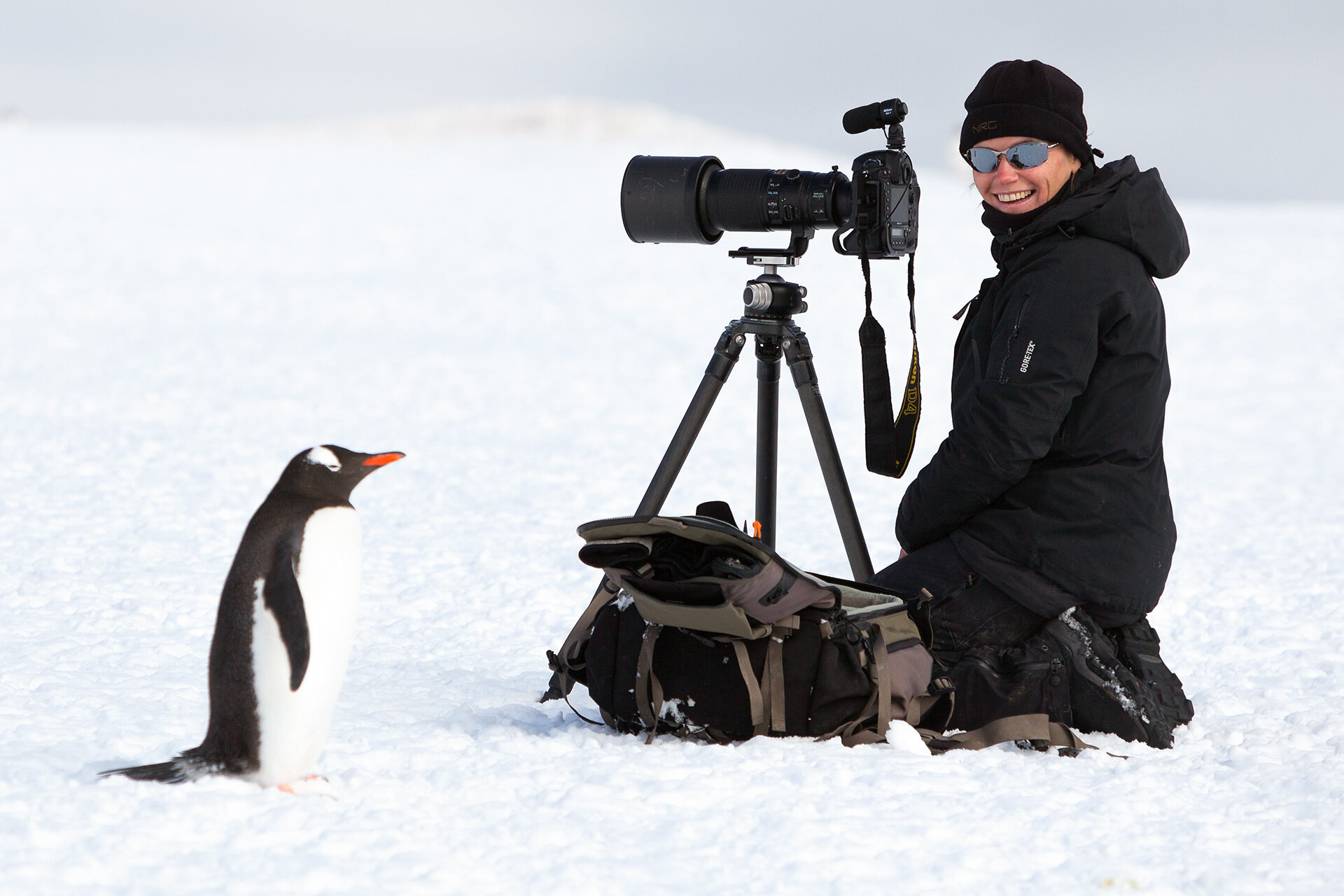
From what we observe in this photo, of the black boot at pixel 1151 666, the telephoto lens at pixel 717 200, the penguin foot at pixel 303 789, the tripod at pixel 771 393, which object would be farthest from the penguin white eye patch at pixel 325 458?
the black boot at pixel 1151 666

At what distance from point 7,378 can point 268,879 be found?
5.39 meters

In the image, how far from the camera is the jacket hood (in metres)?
2.18

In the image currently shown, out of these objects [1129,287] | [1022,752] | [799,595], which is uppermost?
[1129,287]

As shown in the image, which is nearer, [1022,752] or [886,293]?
[1022,752]

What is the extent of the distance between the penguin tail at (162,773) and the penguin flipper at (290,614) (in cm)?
21

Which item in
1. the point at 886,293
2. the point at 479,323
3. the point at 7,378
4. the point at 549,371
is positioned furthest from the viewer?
the point at 886,293

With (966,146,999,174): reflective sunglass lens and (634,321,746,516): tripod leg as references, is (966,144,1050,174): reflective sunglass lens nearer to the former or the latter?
(966,146,999,174): reflective sunglass lens

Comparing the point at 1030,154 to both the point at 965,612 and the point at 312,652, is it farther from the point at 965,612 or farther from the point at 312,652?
the point at 312,652

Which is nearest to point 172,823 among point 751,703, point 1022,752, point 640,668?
point 640,668

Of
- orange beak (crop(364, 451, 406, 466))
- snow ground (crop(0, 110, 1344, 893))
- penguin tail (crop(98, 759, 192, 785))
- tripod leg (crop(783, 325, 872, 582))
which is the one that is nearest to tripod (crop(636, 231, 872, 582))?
tripod leg (crop(783, 325, 872, 582))

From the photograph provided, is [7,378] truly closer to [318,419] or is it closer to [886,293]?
[318,419]

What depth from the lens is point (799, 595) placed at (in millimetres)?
2066

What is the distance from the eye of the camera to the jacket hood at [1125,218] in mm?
2182

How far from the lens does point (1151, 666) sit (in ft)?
7.55
